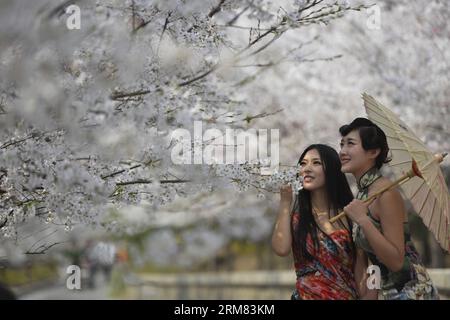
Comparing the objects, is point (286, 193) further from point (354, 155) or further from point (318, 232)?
point (354, 155)

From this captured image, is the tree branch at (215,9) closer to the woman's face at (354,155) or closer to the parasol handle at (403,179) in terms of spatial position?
the woman's face at (354,155)

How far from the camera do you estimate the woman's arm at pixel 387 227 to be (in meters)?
2.88

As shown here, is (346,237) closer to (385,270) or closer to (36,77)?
(385,270)

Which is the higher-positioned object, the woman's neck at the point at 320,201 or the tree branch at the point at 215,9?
the tree branch at the point at 215,9

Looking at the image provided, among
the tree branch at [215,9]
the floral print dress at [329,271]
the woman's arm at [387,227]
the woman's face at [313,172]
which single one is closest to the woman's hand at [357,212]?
the woman's arm at [387,227]

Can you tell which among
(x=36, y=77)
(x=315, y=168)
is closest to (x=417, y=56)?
(x=315, y=168)

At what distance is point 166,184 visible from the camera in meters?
3.48

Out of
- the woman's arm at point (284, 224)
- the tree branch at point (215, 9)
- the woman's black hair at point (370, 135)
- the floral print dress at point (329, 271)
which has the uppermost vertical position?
the tree branch at point (215, 9)

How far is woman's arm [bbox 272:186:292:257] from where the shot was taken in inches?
123

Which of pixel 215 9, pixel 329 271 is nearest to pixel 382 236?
pixel 329 271

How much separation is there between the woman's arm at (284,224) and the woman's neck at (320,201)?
0.51ft

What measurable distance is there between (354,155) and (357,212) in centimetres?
38

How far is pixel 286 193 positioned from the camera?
314 centimetres
